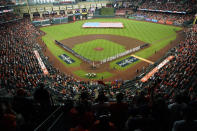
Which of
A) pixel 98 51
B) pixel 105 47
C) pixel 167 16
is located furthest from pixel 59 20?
pixel 167 16

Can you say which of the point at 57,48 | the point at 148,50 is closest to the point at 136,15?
the point at 148,50

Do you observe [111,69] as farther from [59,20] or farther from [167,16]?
[59,20]

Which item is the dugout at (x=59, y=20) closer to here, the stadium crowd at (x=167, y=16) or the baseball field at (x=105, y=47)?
the baseball field at (x=105, y=47)

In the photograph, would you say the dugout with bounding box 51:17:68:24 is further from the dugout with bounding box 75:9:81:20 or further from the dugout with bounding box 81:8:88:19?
the dugout with bounding box 81:8:88:19

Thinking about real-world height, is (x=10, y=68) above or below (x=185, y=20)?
below

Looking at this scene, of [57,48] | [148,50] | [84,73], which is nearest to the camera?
[84,73]

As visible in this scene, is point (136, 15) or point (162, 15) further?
point (136, 15)

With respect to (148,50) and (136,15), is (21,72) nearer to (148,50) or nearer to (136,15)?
(148,50)

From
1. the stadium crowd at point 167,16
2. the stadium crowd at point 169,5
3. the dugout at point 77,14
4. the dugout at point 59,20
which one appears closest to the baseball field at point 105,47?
the stadium crowd at point 167,16

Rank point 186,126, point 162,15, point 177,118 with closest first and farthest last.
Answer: point 186,126
point 177,118
point 162,15
